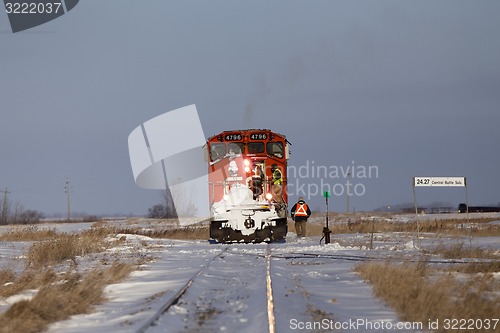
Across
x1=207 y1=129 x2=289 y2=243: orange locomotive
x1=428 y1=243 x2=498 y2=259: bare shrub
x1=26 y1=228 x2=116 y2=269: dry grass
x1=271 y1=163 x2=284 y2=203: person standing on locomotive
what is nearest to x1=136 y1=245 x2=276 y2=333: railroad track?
x1=26 y1=228 x2=116 y2=269: dry grass

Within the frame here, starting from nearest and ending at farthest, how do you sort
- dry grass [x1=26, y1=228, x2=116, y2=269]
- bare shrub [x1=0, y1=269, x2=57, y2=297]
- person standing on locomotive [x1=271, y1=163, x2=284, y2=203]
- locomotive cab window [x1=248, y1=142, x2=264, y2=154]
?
1. bare shrub [x1=0, y1=269, x2=57, y2=297]
2. dry grass [x1=26, y1=228, x2=116, y2=269]
3. person standing on locomotive [x1=271, y1=163, x2=284, y2=203]
4. locomotive cab window [x1=248, y1=142, x2=264, y2=154]

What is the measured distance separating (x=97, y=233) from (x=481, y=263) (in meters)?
23.1

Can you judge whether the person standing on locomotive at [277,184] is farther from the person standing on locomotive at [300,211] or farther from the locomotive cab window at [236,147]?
the person standing on locomotive at [300,211]

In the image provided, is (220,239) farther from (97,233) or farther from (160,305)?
(160,305)

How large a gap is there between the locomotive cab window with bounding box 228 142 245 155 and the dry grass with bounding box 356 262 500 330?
12.8 metres

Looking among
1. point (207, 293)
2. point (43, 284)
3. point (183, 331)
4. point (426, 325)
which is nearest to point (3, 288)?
point (43, 284)

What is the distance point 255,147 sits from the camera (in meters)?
27.3

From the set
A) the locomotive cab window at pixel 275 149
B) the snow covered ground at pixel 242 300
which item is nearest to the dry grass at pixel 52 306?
the snow covered ground at pixel 242 300

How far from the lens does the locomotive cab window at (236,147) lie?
89.6 ft

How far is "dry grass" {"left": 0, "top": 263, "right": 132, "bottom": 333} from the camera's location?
8727 millimetres

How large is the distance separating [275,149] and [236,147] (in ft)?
5.21

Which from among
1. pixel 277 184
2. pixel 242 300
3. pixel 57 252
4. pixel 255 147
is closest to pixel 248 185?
pixel 277 184

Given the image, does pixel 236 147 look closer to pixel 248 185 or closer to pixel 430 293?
pixel 248 185

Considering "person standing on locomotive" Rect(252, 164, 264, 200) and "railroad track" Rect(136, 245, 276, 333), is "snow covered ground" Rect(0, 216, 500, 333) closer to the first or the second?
"railroad track" Rect(136, 245, 276, 333)
